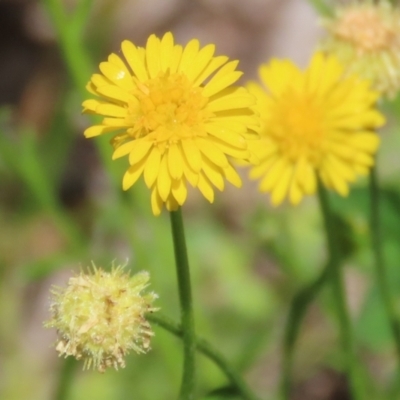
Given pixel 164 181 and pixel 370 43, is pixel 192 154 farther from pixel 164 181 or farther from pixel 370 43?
pixel 370 43

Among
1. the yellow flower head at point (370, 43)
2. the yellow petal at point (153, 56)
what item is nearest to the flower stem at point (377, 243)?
the yellow flower head at point (370, 43)

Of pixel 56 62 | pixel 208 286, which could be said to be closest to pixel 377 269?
pixel 208 286

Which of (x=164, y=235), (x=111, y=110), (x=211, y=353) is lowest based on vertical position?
(x=211, y=353)

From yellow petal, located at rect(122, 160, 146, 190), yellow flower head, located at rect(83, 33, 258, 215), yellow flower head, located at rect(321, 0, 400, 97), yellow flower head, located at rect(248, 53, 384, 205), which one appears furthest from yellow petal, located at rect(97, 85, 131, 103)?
yellow flower head, located at rect(321, 0, 400, 97)

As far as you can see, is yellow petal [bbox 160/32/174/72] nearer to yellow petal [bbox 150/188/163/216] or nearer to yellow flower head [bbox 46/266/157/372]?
yellow petal [bbox 150/188/163/216]

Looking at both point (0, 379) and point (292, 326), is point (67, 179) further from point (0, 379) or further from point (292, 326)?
point (292, 326)

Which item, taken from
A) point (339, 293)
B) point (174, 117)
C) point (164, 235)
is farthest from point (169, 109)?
point (164, 235)

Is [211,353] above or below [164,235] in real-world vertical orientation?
below
